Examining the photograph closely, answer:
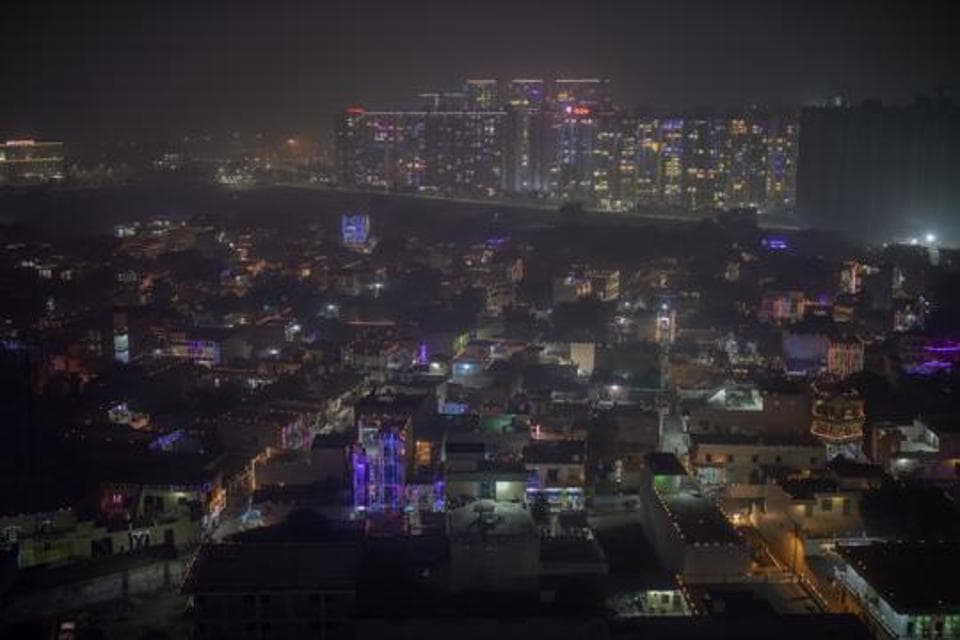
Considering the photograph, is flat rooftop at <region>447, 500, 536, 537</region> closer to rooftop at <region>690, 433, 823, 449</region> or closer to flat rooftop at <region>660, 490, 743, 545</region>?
flat rooftop at <region>660, 490, 743, 545</region>

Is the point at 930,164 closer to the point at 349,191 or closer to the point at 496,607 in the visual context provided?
the point at 349,191

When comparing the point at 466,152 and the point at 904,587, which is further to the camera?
the point at 466,152

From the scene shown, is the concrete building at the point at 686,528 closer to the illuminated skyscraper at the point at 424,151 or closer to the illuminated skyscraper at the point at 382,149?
the illuminated skyscraper at the point at 424,151

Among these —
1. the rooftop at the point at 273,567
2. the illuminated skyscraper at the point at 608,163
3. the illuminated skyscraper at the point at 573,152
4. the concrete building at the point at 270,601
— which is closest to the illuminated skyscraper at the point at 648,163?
the illuminated skyscraper at the point at 608,163

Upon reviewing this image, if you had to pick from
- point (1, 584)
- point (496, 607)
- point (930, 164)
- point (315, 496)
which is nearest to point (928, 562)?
point (496, 607)

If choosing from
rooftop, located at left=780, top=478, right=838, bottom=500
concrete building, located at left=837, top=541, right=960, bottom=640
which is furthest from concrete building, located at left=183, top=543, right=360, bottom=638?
rooftop, located at left=780, top=478, right=838, bottom=500

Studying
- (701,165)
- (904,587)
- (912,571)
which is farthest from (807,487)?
(701,165)

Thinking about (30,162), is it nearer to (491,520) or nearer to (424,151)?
(424,151)

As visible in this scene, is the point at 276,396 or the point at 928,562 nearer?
the point at 928,562

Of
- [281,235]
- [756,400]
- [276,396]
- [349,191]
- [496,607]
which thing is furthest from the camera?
[349,191]
